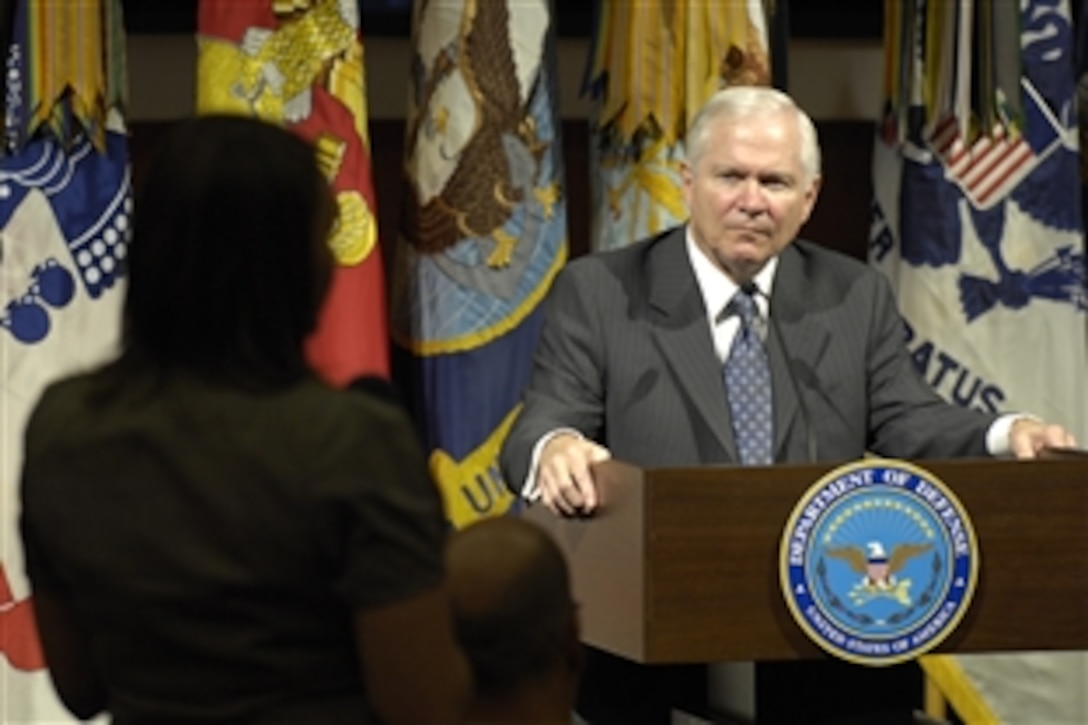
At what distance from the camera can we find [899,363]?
327 cm

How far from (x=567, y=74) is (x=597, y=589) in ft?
8.85

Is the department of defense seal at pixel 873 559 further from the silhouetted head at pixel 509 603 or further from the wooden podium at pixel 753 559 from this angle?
the silhouetted head at pixel 509 603

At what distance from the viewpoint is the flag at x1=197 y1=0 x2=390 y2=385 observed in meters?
4.34

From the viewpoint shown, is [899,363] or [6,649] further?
[6,649]

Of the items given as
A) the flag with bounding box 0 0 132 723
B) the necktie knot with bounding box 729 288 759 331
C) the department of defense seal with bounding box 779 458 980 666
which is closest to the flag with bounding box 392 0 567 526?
the flag with bounding box 0 0 132 723

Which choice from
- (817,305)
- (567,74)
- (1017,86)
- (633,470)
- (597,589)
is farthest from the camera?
(567,74)

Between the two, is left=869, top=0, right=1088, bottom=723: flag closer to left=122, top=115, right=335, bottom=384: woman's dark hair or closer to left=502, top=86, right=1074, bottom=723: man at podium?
left=502, top=86, right=1074, bottom=723: man at podium

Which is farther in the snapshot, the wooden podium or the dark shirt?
the wooden podium

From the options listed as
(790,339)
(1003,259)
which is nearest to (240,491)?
(790,339)

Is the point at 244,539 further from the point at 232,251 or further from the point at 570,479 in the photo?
the point at 570,479

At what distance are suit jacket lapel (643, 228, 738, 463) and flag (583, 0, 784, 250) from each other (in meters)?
1.27

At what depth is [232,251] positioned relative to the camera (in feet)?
5.46

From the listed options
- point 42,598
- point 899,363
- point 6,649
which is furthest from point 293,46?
point 42,598

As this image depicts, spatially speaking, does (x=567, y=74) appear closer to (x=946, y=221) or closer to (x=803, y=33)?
(x=803, y=33)
